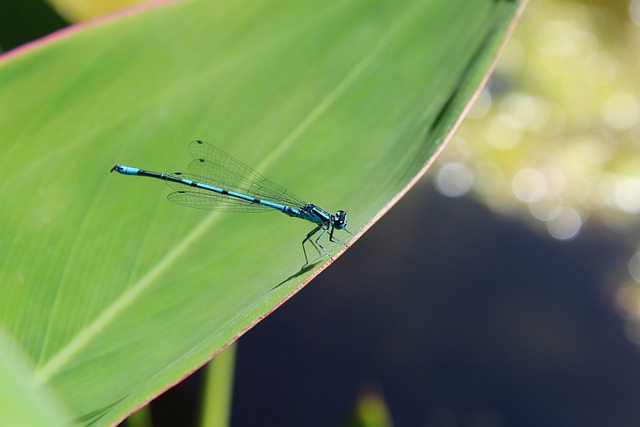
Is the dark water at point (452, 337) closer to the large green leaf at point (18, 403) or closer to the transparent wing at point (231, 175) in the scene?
the transparent wing at point (231, 175)

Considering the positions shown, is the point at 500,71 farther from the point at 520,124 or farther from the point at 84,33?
the point at 84,33

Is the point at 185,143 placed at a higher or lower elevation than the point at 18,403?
higher

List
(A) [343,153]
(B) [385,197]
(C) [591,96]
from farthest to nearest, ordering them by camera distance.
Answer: (C) [591,96] < (A) [343,153] < (B) [385,197]

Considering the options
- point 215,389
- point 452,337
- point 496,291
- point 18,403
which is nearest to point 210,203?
point 215,389

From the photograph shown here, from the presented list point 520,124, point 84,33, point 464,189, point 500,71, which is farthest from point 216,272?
point 500,71

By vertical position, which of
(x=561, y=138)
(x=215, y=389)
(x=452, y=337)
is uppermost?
(x=561, y=138)

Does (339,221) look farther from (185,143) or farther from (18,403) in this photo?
(18,403)

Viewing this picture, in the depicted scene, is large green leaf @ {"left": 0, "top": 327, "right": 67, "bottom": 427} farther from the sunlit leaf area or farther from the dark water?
the sunlit leaf area
